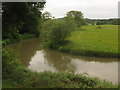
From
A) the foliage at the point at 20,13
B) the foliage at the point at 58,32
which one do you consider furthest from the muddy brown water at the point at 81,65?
the foliage at the point at 20,13

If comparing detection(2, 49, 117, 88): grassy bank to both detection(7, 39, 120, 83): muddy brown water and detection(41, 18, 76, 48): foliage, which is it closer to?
detection(7, 39, 120, 83): muddy brown water

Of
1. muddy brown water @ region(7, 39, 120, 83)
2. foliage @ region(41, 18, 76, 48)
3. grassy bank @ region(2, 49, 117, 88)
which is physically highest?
foliage @ region(41, 18, 76, 48)

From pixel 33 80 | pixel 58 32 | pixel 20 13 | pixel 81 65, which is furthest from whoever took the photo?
pixel 58 32

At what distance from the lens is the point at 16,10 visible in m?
6.15

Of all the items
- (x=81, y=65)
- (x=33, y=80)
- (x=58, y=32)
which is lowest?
(x=81, y=65)

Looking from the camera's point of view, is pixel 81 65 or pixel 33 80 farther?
pixel 81 65

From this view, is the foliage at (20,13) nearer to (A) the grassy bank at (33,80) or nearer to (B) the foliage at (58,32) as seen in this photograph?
(A) the grassy bank at (33,80)

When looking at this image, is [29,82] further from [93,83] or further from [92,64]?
[92,64]

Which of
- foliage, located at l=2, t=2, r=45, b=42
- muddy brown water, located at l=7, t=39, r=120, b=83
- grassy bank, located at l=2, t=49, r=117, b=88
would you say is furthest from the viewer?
muddy brown water, located at l=7, t=39, r=120, b=83

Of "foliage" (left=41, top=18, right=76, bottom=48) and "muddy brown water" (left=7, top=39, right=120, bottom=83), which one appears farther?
"foliage" (left=41, top=18, right=76, bottom=48)

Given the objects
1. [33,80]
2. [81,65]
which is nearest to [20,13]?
[33,80]

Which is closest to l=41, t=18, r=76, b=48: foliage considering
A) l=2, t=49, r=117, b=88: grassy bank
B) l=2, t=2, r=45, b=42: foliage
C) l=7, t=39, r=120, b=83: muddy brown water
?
l=7, t=39, r=120, b=83: muddy brown water

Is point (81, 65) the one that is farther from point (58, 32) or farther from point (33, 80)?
point (33, 80)

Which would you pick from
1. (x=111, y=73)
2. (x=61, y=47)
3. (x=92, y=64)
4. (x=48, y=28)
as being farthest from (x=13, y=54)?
(x=48, y=28)
